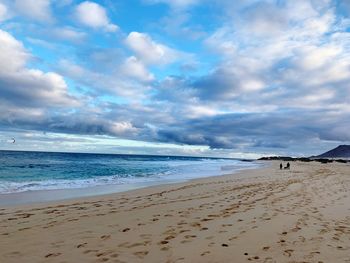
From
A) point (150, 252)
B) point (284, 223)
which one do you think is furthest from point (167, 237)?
point (284, 223)

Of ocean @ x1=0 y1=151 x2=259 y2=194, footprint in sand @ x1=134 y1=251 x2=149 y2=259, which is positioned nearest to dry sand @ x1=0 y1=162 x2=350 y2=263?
footprint in sand @ x1=134 y1=251 x2=149 y2=259

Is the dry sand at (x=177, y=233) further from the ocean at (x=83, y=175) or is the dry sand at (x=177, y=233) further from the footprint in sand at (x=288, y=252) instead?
the ocean at (x=83, y=175)

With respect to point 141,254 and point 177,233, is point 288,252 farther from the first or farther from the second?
point 141,254

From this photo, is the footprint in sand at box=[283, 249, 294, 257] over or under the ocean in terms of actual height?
over

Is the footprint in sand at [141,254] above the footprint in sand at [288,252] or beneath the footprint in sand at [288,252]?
beneath

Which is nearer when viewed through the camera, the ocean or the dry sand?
the dry sand

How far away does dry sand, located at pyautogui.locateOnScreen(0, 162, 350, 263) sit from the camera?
5.91 meters

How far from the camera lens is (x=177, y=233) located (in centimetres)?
749

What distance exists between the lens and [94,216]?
9875mm

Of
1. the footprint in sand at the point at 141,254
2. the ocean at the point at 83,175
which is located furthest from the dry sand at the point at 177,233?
the ocean at the point at 83,175

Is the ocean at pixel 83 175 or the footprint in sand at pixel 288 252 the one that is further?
the ocean at pixel 83 175

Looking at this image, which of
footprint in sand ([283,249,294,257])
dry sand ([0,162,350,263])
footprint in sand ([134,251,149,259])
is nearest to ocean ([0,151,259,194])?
dry sand ([0,162,350,263])

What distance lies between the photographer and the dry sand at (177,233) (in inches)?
233

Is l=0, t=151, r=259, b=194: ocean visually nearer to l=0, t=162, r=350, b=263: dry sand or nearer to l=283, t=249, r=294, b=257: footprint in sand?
l=0, t=162, r=350, b=263: dry sand
